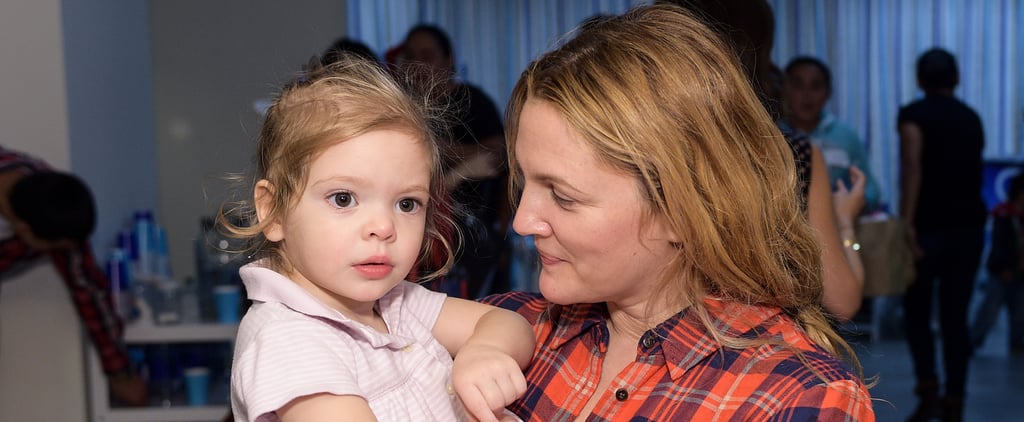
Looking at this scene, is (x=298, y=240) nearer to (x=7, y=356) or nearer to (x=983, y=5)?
(x=7, y=356)

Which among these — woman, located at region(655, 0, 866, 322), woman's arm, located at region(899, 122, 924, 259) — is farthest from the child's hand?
woman's arm, located at region(899, 122, 924, 259)

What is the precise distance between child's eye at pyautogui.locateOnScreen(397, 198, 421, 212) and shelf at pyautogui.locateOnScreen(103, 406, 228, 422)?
7.77 ft

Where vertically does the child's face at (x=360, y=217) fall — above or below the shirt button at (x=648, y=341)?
above

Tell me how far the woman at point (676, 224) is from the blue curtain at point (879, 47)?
5784 millimetres

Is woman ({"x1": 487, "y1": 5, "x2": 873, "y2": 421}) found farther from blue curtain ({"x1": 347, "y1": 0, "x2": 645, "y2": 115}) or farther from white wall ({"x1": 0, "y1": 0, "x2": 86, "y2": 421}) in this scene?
blue curtain ({"x1": 347, "y1": 0, "x2": 645, "y2": 115})

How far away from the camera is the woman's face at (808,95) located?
405 cm

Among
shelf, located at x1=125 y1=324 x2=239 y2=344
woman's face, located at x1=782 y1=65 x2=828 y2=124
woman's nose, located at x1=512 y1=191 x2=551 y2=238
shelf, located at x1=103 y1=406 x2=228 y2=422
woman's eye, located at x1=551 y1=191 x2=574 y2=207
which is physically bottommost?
shelf, located at x1=103 y1=406 x2=228 y2=422

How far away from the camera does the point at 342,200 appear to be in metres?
1.18

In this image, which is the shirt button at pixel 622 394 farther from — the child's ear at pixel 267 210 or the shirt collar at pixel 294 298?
the child's ear at pixel 267 210

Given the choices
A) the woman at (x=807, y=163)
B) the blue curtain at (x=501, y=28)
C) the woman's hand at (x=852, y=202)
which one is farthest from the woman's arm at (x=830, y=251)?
the blue curtain at (x=501, y=28)

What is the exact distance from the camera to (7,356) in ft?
10.8

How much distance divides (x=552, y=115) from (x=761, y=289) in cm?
33

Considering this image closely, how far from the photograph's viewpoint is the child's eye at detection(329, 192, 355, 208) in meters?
1.18

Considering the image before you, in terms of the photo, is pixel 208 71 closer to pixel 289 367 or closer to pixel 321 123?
pixel 321 123
